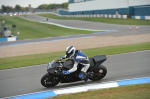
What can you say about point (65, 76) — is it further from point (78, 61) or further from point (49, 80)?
point (78, 61)

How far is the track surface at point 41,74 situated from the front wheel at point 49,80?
0.18m

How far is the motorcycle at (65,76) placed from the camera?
985 centimetres

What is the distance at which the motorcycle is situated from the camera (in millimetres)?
9852

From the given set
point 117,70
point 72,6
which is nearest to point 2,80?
point 117,70

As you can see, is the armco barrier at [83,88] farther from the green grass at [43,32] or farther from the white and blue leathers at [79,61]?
the green grass at [43,32]

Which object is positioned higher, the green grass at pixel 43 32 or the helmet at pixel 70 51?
the helmet at pixel 70 51

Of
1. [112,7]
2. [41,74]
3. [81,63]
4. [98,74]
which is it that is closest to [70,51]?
[81,63]

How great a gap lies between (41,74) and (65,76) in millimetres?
2651

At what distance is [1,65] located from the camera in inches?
628

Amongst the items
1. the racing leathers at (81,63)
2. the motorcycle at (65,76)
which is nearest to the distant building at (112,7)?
the motorcycle at (65,76)

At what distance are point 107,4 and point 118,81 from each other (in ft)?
176

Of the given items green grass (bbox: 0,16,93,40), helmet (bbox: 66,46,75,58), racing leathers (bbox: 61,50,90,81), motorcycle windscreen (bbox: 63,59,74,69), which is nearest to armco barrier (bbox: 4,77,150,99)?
racing leathers (bbox: 61,50,90,81)

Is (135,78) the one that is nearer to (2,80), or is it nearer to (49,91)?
(49,91)

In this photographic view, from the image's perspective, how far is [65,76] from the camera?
33.1ft
